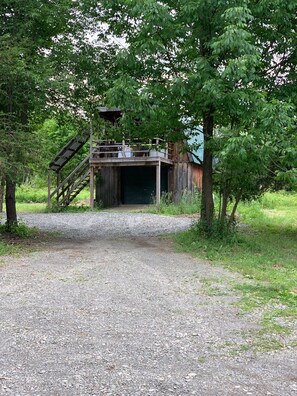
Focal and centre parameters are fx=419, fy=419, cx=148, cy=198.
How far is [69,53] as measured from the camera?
11.2 m

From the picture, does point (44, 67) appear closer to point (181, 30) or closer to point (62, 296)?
point (181, 30)

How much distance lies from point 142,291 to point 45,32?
26.6 feet

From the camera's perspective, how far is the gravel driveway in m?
3.12

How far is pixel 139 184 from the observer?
23109mm

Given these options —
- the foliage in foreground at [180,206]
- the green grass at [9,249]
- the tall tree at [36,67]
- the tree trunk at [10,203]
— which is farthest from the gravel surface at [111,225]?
the green grass at [9,249]

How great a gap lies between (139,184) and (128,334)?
19049 millimetres

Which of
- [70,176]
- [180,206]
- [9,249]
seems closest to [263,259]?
[9,249]

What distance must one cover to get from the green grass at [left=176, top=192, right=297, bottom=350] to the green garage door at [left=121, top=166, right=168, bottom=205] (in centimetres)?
795

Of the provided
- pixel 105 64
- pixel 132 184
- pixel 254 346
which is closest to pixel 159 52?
pixel 105 64

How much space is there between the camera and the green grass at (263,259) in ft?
17.5

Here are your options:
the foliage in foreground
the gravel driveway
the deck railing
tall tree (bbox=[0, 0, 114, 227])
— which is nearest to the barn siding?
the deck railing

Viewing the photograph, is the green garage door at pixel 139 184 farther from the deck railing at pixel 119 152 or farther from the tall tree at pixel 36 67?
the tall tree at pixel 36 67

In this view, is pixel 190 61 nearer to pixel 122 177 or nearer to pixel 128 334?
pixel 128 334

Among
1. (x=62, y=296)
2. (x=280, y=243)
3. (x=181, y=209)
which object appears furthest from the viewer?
(x=181, y=209)
